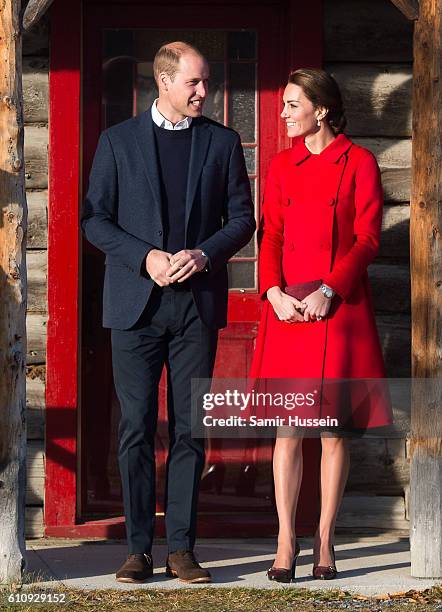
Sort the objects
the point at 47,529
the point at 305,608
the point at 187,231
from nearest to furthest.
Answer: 1. the point at 305,608
2. the point at 187,231
3. the point at 47,529

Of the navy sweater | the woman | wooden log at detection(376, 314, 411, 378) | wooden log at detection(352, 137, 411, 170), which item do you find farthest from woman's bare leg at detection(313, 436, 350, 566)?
wooden log at detection(352, 137, 411, 170)

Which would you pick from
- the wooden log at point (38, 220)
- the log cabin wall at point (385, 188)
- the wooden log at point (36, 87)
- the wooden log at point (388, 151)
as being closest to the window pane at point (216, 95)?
the log cabin wall at point (385, 188)

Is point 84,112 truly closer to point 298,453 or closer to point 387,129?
point 387,129

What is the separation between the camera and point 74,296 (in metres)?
6.30

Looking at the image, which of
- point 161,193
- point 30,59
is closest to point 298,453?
point 161,193

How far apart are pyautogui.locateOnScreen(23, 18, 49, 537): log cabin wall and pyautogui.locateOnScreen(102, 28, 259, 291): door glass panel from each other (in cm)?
33

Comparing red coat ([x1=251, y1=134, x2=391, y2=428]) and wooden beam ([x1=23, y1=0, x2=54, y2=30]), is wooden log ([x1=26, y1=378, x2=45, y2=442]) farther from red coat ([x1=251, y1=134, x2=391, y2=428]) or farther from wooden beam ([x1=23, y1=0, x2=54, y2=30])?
wooden beam ([x1=23, y1=0, x2=54, y2=30])

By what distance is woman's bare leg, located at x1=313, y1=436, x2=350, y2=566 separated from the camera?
209 inches

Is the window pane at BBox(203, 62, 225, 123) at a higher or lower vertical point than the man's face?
higher

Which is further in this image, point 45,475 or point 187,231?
point 45,475

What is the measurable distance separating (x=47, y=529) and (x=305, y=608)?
1.92 metres

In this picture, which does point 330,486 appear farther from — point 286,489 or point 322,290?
point 322,290

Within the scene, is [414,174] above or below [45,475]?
above

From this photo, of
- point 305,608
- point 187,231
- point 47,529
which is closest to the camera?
point 305,608
